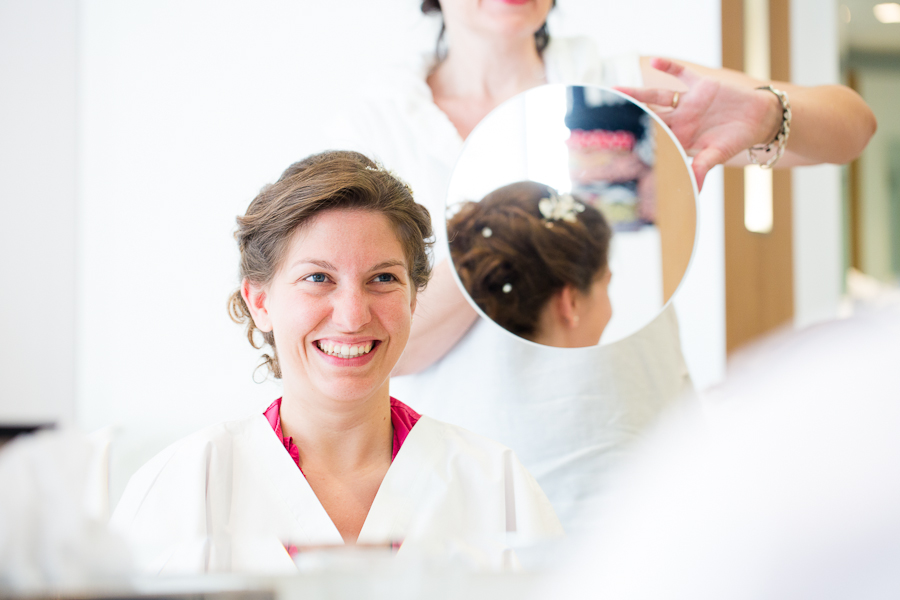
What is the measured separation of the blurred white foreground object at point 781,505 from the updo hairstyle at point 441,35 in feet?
2.19

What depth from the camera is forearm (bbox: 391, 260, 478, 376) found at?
79 centimetres

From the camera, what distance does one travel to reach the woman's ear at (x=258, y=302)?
714 mm

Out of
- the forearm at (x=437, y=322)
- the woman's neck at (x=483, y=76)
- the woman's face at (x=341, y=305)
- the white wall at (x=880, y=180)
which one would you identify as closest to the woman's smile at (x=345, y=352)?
the woman's face at (x=341, y=305)

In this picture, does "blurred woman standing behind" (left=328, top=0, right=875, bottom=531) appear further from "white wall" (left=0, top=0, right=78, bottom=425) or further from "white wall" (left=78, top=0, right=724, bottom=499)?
"white wall" (left=0, top=0, right=78, bottom=425)

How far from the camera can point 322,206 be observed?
0.67 meters

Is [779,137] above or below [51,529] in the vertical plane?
above

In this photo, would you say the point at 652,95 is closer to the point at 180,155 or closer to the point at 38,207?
the point at 180,155

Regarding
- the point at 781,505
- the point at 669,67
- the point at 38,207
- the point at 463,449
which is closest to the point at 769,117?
the point at 669,67

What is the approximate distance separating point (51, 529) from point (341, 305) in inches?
14.7

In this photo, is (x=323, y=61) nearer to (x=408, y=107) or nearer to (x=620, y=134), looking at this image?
(x=408, y=107)

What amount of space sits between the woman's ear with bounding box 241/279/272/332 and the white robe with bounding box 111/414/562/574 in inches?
4.0

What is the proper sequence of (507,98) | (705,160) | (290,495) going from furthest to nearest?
(507,98) → (705,160) → (290,495)

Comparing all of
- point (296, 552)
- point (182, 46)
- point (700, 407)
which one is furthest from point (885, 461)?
point (182, 46)

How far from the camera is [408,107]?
0.87 m
